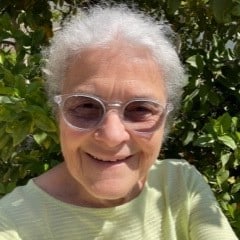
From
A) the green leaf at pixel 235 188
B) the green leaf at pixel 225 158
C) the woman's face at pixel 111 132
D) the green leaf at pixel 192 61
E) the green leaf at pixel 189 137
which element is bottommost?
the green leaf at pixel 235 188

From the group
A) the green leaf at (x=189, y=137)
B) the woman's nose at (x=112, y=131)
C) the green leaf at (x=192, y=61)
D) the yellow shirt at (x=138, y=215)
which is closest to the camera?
the woman's nose at (x=112, y=131)

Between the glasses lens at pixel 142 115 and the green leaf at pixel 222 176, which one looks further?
the green leaf at pixel 222 176

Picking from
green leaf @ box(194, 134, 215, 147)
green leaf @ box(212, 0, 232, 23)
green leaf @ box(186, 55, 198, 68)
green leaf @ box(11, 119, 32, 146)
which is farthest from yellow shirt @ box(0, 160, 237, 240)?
green leaf @ box(186, 55, 198, 68)

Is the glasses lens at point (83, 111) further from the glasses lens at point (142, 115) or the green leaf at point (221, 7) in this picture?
the green leaf at point (221, 7)

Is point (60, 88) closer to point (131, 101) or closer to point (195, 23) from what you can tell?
point (131, 101)

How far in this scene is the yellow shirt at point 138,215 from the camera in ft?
6.87

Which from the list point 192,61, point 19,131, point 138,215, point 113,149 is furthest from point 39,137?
point 192,61

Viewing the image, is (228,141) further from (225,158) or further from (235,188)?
(235,188)

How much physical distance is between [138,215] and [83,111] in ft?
1.30

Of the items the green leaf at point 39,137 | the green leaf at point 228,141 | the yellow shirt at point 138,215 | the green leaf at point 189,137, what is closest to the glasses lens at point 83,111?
the yellow shirt at point 138,215

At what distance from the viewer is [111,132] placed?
1.93 m

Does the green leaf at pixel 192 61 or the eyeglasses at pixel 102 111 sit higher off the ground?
the eyeglasses at pixel 102 111

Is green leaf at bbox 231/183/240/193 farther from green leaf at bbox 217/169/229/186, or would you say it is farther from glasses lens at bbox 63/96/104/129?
glasses lens at bbox 63/96/104/129

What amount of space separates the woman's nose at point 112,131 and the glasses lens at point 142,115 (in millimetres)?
32
